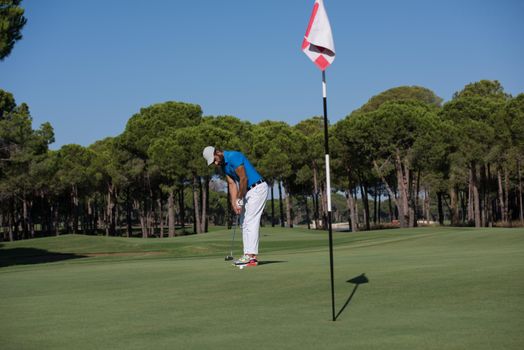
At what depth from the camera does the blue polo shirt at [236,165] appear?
12.4 metres

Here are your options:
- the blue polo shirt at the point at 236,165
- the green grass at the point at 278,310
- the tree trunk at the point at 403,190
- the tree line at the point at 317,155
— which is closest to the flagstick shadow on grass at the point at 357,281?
the green grass at the point at 278,310

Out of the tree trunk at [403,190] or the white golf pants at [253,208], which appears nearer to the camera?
the white golf pants at [253,208]

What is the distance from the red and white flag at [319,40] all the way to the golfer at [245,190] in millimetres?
4401

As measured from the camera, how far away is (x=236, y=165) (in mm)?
12344

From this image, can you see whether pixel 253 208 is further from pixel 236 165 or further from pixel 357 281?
pixel 357 281

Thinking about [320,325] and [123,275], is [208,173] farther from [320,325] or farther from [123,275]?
[320,325]

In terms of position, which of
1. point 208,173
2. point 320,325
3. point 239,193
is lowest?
point 320,325

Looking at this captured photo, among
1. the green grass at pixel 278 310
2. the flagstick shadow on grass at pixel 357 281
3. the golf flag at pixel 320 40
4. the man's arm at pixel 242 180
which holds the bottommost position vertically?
the green grass at pixel 278 310

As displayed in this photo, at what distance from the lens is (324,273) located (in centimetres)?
1083

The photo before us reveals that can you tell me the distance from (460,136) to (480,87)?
30307mm

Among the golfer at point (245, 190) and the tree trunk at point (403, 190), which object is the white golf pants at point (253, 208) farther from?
the tree trunk at point (403, 190)

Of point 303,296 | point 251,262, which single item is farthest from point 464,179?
point 303,296

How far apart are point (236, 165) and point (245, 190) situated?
51cm

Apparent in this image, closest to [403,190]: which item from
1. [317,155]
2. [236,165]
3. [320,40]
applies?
[317,155]
